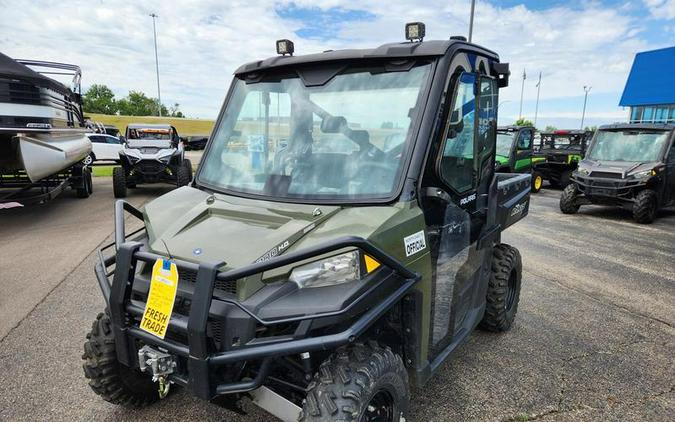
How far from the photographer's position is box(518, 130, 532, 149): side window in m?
12.9

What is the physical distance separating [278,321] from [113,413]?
167cm

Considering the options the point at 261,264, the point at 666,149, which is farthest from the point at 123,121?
the point at 261,264

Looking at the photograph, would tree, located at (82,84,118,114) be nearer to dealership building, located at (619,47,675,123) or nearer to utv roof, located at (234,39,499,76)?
dealership building, located at (619,47,675,123)

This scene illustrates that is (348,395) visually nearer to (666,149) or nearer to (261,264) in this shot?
(261,264)

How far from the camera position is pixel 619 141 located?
394 inches

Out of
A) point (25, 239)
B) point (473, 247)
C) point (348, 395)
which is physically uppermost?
point (473, 247)

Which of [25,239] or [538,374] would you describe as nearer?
[538,374]

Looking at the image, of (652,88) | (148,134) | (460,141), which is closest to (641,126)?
Answer: (460,141)

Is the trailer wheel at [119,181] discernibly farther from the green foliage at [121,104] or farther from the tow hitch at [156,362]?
the green foliage at [121,104]

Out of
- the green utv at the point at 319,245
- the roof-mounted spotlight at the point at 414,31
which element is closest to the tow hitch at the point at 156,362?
the green utv at the point at 319,245

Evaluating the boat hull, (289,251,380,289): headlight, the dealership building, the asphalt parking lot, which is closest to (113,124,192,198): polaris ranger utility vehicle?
the boat hull

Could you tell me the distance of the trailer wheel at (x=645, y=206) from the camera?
895cm

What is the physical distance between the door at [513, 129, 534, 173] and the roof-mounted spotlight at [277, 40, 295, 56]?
1104 centimetres

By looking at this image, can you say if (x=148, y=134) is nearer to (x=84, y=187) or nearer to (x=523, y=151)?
(x=84, y=187)
